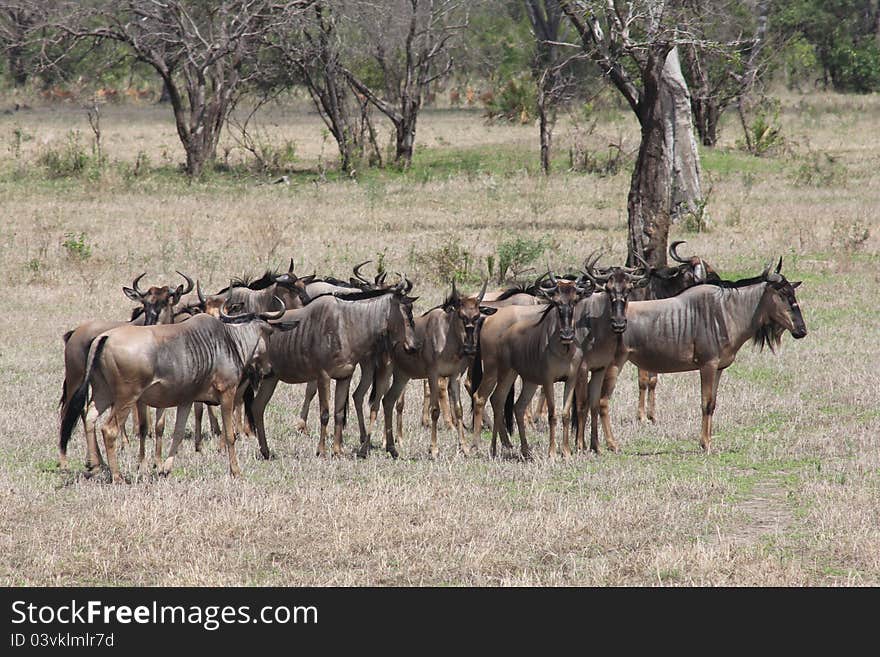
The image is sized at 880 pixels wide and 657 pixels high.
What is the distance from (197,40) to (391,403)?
22406mm

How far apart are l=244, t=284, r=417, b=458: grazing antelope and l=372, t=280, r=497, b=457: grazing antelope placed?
241 mm

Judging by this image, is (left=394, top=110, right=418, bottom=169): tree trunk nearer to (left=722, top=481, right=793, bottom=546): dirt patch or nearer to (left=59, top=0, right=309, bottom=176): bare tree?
(left=59, top=0, right=309, bottom=176): bare tree

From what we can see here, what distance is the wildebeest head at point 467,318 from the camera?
11.1 metres

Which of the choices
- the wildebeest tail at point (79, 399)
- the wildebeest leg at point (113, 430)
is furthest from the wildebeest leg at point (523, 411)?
the wildebeest tail at point (79, 399)

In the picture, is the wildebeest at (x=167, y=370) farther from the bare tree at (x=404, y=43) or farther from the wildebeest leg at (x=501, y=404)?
the bare tree at (x=404, y=43)

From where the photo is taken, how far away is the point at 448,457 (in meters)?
11.1

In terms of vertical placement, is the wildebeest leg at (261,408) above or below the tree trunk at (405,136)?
below

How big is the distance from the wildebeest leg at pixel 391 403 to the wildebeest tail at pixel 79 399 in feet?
8.95

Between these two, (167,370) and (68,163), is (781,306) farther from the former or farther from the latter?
(68,163)

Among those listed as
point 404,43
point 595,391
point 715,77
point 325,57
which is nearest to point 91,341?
point 595,391

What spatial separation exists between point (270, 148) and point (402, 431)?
22.1 metres

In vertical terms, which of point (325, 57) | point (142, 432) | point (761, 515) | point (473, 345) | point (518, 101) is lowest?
point (761, 515)
